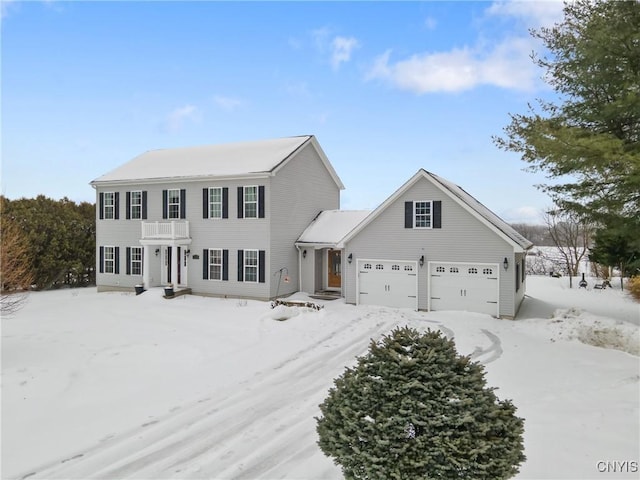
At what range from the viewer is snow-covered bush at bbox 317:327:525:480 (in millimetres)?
3914

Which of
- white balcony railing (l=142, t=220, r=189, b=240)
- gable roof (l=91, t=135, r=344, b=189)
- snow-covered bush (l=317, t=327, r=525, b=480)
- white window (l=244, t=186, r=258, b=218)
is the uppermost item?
gable roof (l=91, t=135, r=344, b=189)

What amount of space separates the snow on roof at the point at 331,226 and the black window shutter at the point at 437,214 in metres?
4.78

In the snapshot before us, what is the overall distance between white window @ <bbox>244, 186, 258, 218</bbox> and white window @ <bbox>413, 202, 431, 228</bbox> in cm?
744

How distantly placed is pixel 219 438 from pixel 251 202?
553 inches

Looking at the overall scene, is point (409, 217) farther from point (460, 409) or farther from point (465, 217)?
point (460, 409)

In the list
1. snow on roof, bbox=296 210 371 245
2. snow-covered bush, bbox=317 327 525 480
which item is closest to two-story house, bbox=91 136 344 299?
snow on roof, bbox=296 210 371 245

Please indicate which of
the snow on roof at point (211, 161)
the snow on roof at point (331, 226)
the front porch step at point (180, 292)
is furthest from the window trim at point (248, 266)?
the snow on roof at point (211, 161)

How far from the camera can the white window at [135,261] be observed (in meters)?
22.6

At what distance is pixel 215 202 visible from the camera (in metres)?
20.4

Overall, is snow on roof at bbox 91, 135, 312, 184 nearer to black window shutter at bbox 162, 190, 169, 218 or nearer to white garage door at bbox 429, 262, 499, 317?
black window shutter at bbox 162, 190, 169, 218

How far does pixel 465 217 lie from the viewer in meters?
16.1

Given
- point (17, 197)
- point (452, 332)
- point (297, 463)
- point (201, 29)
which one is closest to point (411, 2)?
point (201, 29)

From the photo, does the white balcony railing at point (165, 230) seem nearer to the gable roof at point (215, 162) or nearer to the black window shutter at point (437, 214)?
the gable roof at point (215, 162)

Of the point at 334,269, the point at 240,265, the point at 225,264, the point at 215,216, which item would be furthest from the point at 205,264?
the point at 334,269
